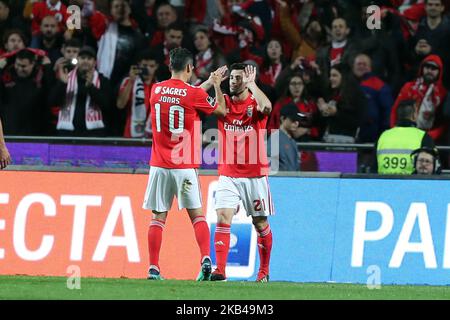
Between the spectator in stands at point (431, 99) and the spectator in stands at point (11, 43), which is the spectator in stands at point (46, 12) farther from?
the spectator in stands at point (431, 99)

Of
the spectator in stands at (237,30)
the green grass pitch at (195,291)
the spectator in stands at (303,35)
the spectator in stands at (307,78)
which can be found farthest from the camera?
the spectator in stands at (237,30)

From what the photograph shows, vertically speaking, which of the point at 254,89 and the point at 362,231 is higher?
the point at 254,89

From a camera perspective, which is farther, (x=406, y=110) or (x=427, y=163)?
(x=406, y=110)

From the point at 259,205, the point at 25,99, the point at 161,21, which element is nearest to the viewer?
the point at 259,205

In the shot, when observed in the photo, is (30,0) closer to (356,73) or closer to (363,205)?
(356,73)

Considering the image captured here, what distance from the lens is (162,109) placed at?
14.4 m

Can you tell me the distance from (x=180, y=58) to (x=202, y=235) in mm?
1804

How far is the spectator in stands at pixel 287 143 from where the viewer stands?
16.6 m

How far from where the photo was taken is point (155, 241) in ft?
47.5

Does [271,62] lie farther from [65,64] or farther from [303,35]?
[65,64]

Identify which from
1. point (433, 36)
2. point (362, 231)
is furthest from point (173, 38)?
point (362, 231)

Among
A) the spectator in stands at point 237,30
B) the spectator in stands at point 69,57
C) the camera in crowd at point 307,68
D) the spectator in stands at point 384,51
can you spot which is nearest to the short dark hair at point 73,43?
the spectator in stands at point 69,57

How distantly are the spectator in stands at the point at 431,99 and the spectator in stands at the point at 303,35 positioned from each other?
Result: 186 cm

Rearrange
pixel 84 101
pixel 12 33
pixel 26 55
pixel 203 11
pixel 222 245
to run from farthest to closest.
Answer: pixel 203 11, pixel 12 33, pixel 26 55, pixel 84 101, pixel 222 245
